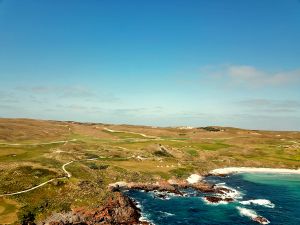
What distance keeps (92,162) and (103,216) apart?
45.1 meters

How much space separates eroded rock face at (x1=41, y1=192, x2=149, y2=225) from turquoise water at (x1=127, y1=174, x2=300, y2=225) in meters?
3.93

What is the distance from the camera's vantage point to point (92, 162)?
112500mm

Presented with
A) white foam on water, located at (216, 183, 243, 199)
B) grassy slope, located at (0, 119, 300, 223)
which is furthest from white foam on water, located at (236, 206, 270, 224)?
grassy slope, located at (0, 119, 300, 223)

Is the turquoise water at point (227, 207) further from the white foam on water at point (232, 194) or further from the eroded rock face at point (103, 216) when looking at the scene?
the eroded rock face at point (103, 216)

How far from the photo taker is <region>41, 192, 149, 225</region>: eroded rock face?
66.1m

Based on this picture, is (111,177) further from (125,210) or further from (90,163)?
(125,210)

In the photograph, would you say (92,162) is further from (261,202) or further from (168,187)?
(261,202)

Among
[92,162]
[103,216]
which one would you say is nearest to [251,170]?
[92,162]

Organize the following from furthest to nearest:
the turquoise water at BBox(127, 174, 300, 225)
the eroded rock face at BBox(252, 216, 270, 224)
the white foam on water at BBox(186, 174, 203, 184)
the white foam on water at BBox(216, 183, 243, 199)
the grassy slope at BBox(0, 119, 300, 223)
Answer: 1. the white foam on water at BBox(186, 174, 203, 184)
2. the white foam on water at BBox(216, 183, 243, 199)
3. the grassy slope at BBox(0, 119, 300, 223)
4. the turquoise water at BBox(127, 174, 300, 225)
5. the eroded rock face at BBox(252, 216, 270, 224)

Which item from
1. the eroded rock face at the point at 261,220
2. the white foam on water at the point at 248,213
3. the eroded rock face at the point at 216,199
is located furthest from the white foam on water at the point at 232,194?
the eroded rock face at the point at 261,220

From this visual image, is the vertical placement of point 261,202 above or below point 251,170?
below

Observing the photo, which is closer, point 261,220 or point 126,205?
point 261,220

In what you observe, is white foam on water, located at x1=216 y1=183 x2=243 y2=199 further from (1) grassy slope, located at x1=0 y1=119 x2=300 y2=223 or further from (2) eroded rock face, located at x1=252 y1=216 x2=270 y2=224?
(1) grassy slope, located at x1=0 y1=119 x2=300 y2=223

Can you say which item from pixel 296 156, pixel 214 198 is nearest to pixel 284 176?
pixel 296 156
